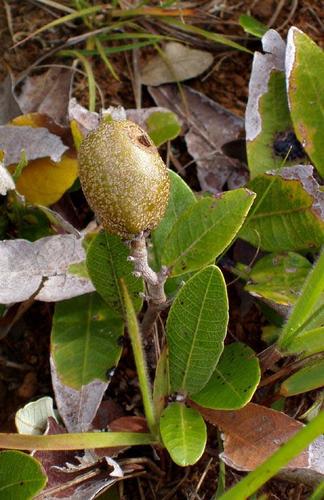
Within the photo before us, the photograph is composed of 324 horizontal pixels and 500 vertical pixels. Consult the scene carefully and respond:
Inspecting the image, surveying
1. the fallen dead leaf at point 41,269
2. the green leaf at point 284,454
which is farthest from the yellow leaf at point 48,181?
the green leaf at point 284,454

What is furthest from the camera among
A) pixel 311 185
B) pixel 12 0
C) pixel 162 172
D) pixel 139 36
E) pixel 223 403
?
pixel 12 0

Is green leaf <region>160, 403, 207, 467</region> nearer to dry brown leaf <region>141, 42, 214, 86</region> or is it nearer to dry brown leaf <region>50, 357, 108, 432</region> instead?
dry brown leaf <region>50, 357, 108, 432</region>

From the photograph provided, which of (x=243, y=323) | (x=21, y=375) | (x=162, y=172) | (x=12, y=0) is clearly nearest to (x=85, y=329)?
(x=21, y=375)

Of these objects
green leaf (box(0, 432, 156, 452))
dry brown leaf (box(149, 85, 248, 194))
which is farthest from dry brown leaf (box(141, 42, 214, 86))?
green leaf (box(0, 432, 156, 452))

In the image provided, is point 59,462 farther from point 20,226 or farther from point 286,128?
point 286,128

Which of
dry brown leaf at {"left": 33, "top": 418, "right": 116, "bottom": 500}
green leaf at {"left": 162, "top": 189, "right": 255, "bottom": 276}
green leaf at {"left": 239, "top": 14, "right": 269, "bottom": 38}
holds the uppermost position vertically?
green leaf at {"left": 239, "top": 14, "right": 269, "bottom": 38}

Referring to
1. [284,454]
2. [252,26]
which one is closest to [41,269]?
[284,454]
